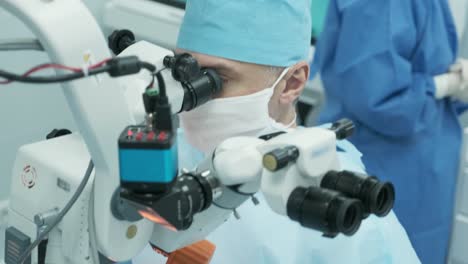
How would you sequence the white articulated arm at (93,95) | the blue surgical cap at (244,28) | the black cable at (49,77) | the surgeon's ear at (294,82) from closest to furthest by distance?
the black cable at (49,77), the white articulated arm at (93,95), the blue surgical cap at (244,28), the surgeon's ear at (294,82)

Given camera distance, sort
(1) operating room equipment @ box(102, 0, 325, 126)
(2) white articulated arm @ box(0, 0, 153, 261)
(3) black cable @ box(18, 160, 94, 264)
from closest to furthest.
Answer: (2) white articulated arm @ box(0, 0, 153, 261) < (3) black cable @ box(18, 160, 94, 264) < (1) operating room equipment @ box(102, 0, 325, 126)

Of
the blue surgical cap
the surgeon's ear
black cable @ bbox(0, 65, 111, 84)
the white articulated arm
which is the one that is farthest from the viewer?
the surgeon's ear

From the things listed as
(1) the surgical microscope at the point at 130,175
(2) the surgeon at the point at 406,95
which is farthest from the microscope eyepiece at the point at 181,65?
(2) the surgeon at the point at 406,95

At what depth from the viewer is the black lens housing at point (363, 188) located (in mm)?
811

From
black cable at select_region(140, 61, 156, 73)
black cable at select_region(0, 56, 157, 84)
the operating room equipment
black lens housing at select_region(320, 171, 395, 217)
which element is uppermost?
black cable at select_region(0, 56, 157, 84)

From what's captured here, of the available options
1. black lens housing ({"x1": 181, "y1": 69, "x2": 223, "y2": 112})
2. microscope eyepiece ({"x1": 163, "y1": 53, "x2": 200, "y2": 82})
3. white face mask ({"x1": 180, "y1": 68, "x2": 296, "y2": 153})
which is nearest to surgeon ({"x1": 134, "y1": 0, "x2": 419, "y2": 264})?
white face mask ({"x1": 180, "y1": 68, "x2": 296, "y2": 153})

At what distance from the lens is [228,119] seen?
1381 mm

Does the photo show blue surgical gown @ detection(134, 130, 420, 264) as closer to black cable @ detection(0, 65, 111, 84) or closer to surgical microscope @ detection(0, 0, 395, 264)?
surgical microscope @ detection(0, 0, 395, 264)

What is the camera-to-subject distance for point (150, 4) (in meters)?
3.13

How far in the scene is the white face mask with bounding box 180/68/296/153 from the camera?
137 cm

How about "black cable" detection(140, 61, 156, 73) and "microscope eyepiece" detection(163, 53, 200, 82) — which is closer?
"black cable" detection(140, 61, 156, 73)

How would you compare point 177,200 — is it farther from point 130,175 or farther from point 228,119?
point 228,119

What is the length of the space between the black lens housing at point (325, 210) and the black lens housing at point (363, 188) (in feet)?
0.07

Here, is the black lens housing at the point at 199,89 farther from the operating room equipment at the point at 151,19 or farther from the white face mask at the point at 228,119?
the operating room equipment at the point at 151,19
